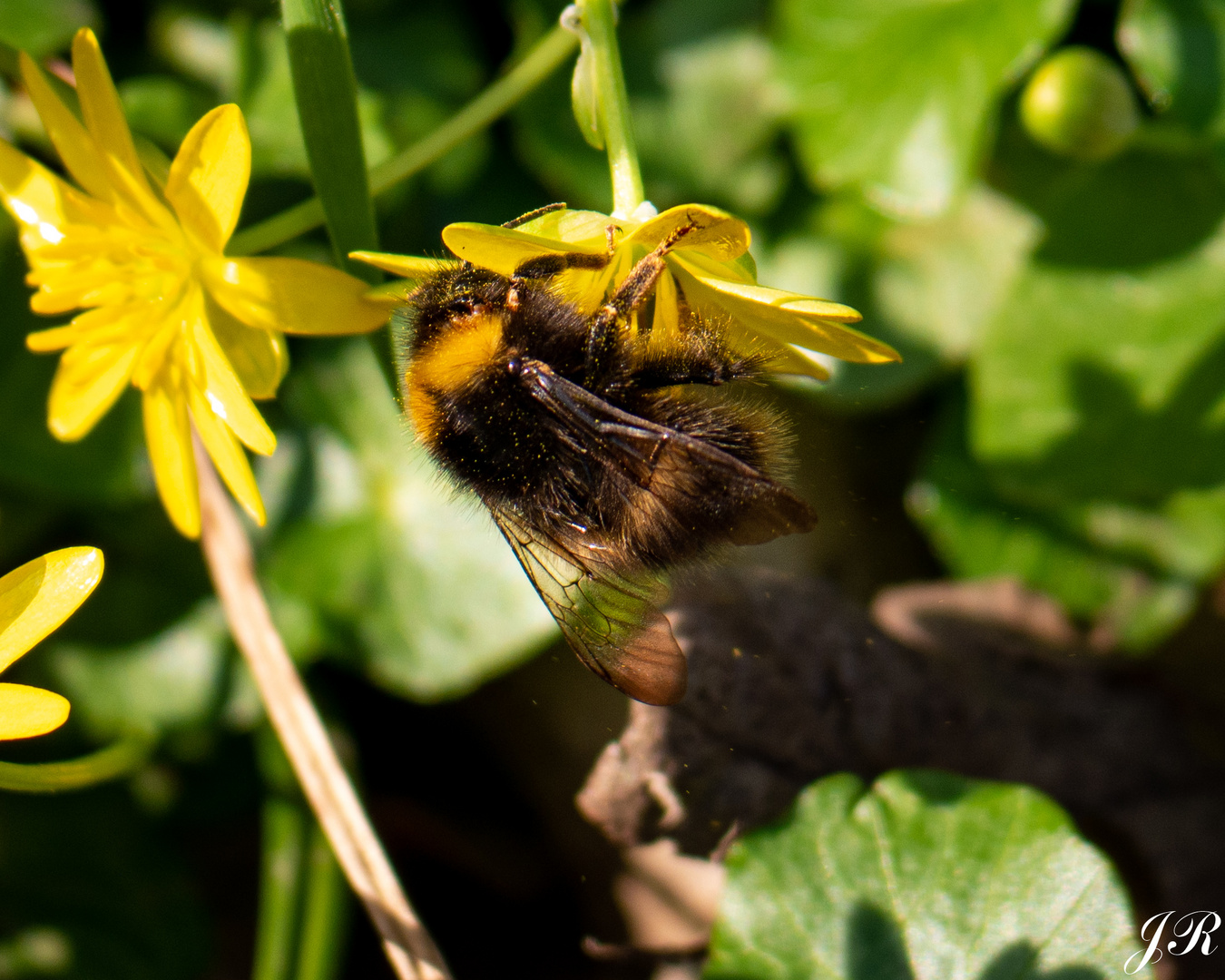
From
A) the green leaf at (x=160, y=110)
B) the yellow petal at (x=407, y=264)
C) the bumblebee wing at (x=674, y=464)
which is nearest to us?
the bumblebee wing at (x=674, y=464)

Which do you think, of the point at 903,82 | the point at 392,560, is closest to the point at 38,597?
the point at 392,560

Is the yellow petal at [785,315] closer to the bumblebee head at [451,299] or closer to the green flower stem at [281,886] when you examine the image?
the bumblebee head at [451,299]

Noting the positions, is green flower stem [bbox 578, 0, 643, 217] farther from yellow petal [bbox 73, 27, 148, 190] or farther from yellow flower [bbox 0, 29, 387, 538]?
yellow petal [bbox 73, 27, 148, 190]

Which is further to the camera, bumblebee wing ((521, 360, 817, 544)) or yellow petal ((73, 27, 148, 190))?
yellow petal ((73, 27, 148, 190))

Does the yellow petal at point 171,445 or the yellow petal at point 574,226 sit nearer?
the yellow petal at point 574,226

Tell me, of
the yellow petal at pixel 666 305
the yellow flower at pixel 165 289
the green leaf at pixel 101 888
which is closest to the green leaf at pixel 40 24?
the yellow flower at pixel 165 289

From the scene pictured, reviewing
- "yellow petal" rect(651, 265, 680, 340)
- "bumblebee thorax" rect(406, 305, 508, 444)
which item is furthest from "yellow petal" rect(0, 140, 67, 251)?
"yellow petal" rect(651, 265, 680, 340)
